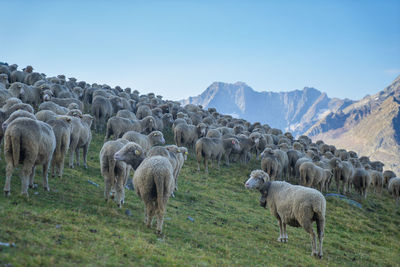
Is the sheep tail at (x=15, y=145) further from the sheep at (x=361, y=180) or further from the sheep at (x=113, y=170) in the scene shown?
the sheep at (x=361, y=180)

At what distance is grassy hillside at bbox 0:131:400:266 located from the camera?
8094 millimetres

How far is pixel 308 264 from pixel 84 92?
3636cm

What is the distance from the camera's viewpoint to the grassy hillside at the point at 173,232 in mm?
8094

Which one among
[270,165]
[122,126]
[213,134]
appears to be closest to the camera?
[270,165]

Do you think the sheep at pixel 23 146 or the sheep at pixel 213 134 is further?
the sheep at pixel 213 134

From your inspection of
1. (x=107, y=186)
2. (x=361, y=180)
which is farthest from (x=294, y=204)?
(x=361, y=180)

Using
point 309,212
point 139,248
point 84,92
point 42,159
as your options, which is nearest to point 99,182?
point 42,159

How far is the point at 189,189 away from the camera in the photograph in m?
Result: 20.9

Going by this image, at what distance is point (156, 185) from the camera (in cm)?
1080

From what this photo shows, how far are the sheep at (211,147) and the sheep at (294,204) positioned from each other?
35.4ft

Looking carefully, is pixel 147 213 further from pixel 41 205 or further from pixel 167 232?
pixel 41 205

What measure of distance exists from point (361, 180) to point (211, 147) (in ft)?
53.3

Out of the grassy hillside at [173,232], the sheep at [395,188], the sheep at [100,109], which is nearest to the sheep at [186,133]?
the sheep at [100,109]

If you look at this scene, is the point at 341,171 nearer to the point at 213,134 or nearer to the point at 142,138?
the point at 213,134
